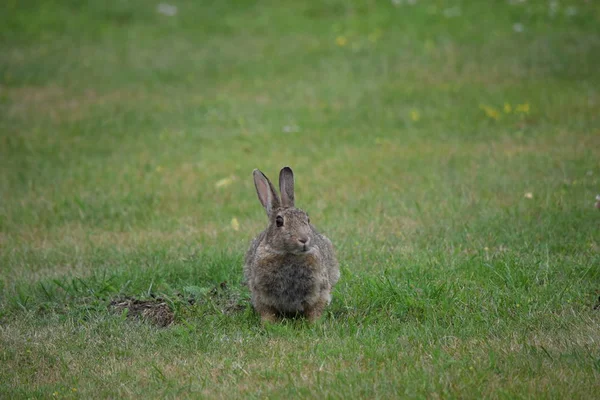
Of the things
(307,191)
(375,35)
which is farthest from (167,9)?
(307,191)

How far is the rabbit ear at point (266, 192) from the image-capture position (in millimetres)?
6785

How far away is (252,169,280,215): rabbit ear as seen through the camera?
267 inches

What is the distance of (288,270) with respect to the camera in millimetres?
6473

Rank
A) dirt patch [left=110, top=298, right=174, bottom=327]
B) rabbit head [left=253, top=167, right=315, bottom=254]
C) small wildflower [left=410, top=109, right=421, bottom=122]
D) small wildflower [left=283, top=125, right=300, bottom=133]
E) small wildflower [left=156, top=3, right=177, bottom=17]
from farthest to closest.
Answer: small wildflower [left=156, top=3, right=177, bottom=17] → small wildflower [left=410, top=109, right=421, bottom=122] → small wildflower [left=283, top=125, right=300, bottom=133] → dirt patch [left=110, top=298, right=174, bottom=327] → rabbit head [left=253, top=167, right=315, bottom=254]

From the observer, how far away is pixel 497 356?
223 inches

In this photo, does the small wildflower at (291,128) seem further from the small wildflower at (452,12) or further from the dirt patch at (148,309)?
the small wildflower at (452,12)

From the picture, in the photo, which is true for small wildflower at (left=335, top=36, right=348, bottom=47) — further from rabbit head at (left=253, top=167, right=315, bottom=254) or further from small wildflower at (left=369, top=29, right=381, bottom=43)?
rabbit head at (left=253, top=167, right=315, bottom=254)

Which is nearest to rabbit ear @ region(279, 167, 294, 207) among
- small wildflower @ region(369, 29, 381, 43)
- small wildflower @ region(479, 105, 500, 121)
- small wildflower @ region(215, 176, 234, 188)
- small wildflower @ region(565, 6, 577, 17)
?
small wildflower @ region(215, 176, 234, 188)

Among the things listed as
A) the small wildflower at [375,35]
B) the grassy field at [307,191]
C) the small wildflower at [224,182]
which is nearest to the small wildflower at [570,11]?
the grassy field at [307,191]

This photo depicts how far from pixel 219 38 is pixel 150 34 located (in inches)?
71.8

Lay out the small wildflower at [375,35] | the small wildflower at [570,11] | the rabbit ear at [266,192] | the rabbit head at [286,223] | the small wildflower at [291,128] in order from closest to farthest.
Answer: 1. the rabbit head at [286,223]
2. the rabbit ear at [266,192]
3. the small wildflower at [291,128]
4. the small wildflower at [375,35]
5. the small wildflower at [570,11]

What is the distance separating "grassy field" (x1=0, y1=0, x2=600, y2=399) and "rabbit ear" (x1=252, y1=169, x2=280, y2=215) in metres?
0.91

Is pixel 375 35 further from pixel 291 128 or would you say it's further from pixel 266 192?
pixel 266 192

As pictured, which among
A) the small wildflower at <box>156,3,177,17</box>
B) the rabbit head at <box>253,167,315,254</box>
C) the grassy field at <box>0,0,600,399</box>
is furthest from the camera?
the small wildflower at <box>156,3,177,17</box>
